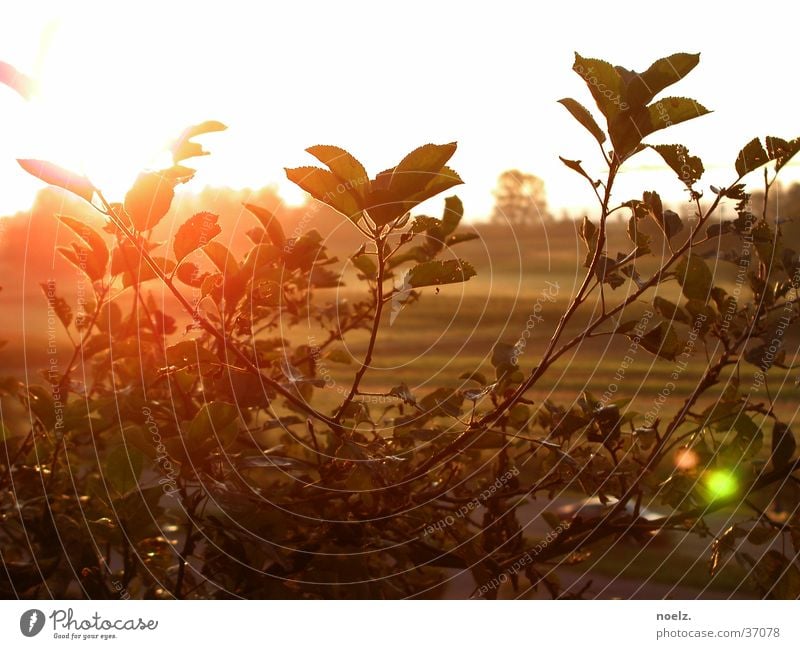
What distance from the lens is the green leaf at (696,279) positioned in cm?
111

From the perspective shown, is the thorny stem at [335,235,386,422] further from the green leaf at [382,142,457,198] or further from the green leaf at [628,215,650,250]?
the green leaf at [628,215,650,250]

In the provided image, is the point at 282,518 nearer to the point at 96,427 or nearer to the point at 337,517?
the point at 337,517

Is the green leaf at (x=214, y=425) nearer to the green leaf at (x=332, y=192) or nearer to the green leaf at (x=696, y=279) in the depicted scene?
the green leaf at (x=332, y=192)

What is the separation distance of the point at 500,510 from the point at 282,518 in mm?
359

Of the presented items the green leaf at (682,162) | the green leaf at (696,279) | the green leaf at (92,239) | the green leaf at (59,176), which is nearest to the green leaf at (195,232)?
the green leaf at (59,176)

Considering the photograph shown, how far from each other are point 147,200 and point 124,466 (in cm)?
32

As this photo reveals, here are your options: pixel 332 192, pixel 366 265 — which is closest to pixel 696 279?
pixel 366 265

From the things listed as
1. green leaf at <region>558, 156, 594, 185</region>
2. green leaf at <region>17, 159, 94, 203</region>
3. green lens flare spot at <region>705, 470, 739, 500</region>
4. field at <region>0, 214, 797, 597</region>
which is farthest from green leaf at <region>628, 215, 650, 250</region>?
field at <region>0, 214, 797, 597</region>

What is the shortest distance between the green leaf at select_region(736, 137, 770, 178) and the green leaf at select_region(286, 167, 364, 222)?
481mm

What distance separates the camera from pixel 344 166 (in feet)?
2.61

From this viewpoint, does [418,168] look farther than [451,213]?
No

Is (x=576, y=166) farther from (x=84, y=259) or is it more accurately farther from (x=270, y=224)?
(x=84, y=259)

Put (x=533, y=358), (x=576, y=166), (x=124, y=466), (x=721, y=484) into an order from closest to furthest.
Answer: (x=576, y=166) → (x=124, y=466) → (x=721, y=484) → (x=533, y=358)

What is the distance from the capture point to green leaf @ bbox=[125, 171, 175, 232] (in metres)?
0.93
